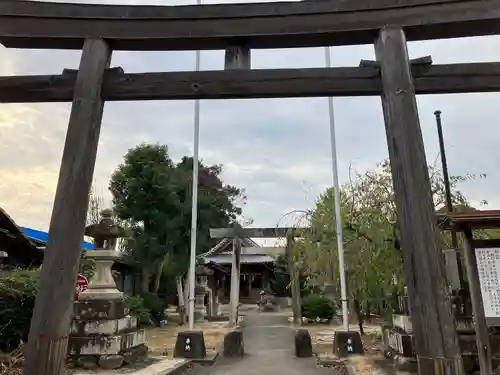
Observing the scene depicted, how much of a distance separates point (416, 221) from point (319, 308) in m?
A: 15.9

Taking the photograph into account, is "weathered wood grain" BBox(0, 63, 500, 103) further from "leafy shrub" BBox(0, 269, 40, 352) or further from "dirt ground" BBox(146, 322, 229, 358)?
"dirt ground" BBox(146, 322, 229, 358)

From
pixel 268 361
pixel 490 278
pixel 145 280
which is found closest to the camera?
pixel 490 278

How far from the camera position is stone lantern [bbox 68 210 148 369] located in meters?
8.14

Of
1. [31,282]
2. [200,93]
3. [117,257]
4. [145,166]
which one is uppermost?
[145,166]

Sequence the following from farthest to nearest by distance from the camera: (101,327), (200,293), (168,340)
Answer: (200,293) → (168,340) → (101,327)

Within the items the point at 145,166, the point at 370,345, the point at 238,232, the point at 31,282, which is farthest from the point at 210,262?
the point at 31,282

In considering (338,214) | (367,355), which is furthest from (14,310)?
(367,355)

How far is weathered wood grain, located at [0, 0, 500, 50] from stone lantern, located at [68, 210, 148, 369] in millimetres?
5212

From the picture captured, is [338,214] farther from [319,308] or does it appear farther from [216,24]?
[319,308]

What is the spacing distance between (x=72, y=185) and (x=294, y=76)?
99.2 inches

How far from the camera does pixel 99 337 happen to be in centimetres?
820

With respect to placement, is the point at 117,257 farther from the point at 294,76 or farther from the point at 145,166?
the point at 145,166

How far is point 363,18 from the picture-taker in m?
4.54

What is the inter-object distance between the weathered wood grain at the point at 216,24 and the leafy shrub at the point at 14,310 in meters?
5.27
